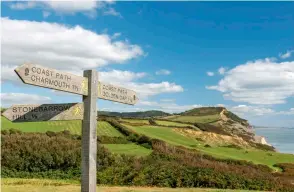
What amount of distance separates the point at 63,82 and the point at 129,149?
1868 inches

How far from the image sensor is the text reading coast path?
736 cm

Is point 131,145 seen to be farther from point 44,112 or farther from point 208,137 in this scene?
point 44,112

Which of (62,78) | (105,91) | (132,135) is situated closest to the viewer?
(62,78)

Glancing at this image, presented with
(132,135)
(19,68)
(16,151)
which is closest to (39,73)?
(19,68)

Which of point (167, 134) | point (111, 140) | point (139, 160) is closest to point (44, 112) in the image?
point (139, 160)

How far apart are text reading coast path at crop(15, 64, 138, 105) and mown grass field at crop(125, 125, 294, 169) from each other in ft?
165

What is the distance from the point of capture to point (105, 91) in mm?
9172

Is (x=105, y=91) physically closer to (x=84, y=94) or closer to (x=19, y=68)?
(x=84, y=94)

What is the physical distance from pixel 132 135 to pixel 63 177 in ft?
73.1

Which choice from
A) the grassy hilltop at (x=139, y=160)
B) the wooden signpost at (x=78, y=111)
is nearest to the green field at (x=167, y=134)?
the grassy hilltop at (x=139, y=160)

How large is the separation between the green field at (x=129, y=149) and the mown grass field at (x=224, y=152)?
35.9 ft

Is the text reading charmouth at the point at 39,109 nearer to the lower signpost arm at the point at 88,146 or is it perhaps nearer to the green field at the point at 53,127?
the lower signpost arm at the point at 88,146

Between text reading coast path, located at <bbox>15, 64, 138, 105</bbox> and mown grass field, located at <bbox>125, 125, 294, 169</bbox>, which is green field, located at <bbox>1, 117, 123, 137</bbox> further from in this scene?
text reading coast path, located at <bbox>15, 64, 138, 105</bbox>

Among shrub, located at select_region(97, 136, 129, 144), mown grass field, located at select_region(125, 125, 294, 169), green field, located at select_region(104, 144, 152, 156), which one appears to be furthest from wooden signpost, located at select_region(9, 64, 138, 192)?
mown grass field, located at select_region(125, 125, 294, 169)
